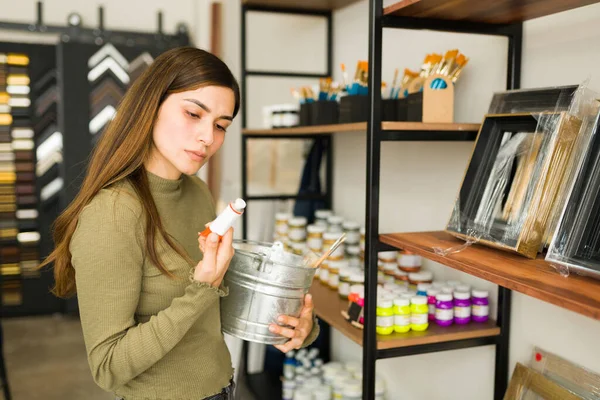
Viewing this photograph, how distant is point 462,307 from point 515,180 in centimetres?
51

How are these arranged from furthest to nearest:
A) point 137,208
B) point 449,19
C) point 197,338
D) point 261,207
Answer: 1. point 261,207
2. point 449,19
3. point 197,338
4. point 137,208

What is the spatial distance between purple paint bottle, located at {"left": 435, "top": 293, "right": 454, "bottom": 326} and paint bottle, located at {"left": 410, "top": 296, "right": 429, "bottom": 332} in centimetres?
5

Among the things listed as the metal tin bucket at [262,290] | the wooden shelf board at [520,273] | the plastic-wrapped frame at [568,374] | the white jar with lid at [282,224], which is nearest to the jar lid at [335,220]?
the white jar with lid at [282,224]

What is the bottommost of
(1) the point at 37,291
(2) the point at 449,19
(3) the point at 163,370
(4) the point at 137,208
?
(1) the point at 37,291

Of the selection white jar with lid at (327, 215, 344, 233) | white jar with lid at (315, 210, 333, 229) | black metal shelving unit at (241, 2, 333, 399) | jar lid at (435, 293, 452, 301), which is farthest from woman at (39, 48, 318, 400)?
black metal shelving unit at (241, 2, 333, 399)

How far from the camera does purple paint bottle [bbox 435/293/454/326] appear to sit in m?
1.69

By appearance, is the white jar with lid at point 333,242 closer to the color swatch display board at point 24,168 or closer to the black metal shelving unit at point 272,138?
the black metal shelving unit at point 272,138

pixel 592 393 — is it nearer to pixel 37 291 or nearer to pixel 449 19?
pixel 449 19

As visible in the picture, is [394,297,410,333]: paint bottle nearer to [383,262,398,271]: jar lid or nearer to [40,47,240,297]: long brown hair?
[383,262,398,271]: jar lid

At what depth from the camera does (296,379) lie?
2.54m

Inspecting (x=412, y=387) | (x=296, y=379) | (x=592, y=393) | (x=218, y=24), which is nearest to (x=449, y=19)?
(x=592, y=393)

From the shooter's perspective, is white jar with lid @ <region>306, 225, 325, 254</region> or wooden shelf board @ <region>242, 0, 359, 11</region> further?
wooden shelf board @ <region>242, 0, 359, 11</region>

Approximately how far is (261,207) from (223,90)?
2090mm

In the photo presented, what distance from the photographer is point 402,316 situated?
65.3 inches
